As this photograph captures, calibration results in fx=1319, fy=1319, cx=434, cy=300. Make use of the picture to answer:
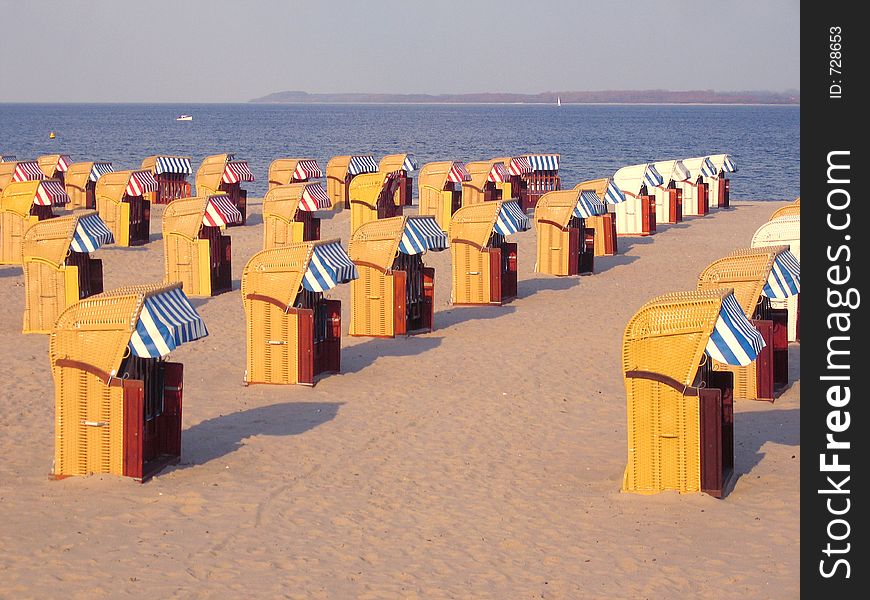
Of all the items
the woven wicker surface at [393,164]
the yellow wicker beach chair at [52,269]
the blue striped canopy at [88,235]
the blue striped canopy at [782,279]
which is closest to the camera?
the blue striped canopy at [782,279]

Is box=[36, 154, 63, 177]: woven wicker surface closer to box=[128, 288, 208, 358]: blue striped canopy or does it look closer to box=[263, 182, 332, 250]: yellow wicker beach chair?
box=[263, 182, 332, 250]: yellow wicker beach chair

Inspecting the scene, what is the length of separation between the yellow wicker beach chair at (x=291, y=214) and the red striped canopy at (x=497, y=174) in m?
8.33

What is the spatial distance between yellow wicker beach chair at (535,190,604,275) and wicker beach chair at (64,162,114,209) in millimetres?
15675

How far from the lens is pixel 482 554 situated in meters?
9.32

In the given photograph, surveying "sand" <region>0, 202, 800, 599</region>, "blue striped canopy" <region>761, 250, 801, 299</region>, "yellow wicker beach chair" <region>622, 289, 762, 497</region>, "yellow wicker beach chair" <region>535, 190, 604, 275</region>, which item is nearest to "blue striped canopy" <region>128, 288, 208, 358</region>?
"sand" <region>0, 202, 800, 599</region>

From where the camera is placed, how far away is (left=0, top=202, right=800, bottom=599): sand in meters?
8.80

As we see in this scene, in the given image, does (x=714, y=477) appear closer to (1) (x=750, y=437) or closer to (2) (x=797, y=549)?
(2) (x=797, y=549)

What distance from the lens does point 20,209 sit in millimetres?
25297

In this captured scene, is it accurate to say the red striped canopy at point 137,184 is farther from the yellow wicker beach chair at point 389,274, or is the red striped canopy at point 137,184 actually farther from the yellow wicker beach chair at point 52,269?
the yellow wicker beach chair at point 389,274

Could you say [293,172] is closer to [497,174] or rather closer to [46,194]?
[497,174]

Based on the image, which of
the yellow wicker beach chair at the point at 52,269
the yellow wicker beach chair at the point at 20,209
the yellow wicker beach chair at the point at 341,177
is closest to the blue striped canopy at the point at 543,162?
the yellow wicker beach chair at the point at 341,177

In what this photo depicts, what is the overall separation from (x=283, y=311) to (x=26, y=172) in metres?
22.0

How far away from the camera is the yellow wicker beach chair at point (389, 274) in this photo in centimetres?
1756
